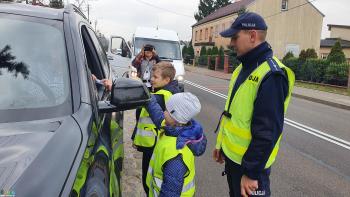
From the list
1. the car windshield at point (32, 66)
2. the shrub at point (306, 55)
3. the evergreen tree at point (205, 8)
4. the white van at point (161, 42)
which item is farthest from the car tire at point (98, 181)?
the evergreen tree at point (205, 8)

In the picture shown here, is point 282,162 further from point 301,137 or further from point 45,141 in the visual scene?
point 45,141

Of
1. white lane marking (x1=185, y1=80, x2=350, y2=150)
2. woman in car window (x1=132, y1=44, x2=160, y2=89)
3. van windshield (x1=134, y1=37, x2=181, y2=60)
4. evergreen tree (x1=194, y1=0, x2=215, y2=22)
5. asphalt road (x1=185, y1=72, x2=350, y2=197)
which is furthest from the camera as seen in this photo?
evergreen tree (x1=194, y1=0, x2=215, y2=22)

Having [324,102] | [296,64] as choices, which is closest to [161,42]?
[324,102]

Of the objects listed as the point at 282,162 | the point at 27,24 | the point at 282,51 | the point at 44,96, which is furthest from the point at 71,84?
the point at 282,51

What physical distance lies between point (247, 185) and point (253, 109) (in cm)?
48

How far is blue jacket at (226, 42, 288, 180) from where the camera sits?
8.12 feet

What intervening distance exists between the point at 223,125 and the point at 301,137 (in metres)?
6.20

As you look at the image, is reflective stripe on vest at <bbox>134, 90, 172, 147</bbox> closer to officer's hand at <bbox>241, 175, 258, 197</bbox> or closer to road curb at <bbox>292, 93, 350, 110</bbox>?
officer's hand at <bbox>241, 175, 258, 197</bbox>

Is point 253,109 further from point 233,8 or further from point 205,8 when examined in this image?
point 205,8

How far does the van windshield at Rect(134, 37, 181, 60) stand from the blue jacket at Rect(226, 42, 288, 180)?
489 inches

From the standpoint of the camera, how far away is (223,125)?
302 cm

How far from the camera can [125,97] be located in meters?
2.37

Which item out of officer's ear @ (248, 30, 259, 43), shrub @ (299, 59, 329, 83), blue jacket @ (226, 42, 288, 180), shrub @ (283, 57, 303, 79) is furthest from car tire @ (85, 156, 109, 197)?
shrub @ (283, 57, 303, 79)

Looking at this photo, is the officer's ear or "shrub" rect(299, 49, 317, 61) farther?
"shrub" rect(299, 49, 317, 61)
